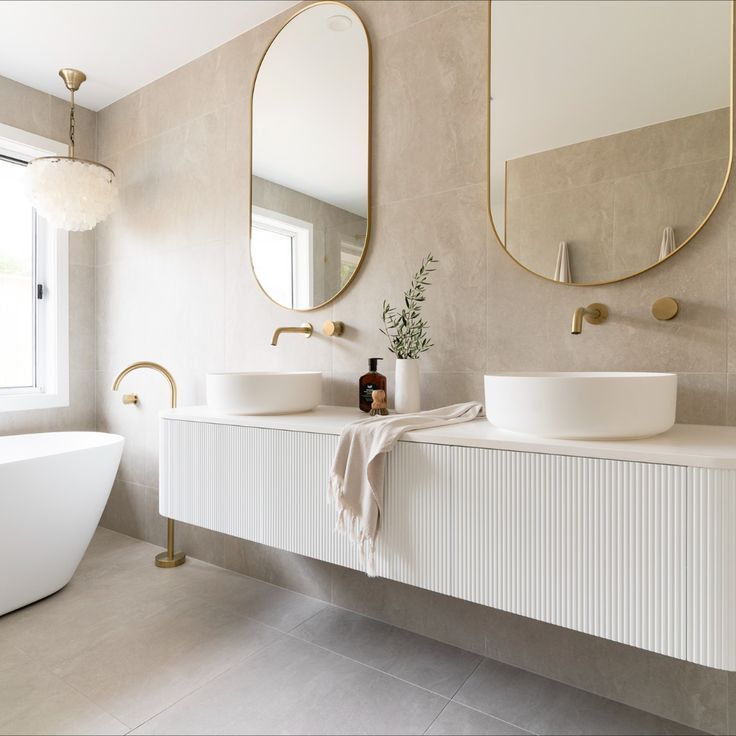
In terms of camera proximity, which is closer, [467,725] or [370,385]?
[467,725]

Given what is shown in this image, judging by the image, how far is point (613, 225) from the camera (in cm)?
153

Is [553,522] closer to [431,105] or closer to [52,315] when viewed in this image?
[431,105]

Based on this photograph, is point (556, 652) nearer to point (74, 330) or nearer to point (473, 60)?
point (473, 60)

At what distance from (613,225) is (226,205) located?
1650 mm

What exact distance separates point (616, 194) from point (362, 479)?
1.07 metres

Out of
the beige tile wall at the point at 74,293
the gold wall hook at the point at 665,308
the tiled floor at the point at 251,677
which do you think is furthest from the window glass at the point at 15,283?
the gold wall hook at the point at 665,308

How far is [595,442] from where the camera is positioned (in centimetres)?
120

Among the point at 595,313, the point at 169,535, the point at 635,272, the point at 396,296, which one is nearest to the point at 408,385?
the point at 396,296

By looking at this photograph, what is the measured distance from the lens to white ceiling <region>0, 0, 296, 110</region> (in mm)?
2209

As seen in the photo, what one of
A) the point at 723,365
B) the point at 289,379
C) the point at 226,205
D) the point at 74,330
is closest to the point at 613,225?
the point at 723,365

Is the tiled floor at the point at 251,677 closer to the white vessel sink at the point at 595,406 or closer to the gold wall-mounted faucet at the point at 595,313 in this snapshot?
the white vessel sink at the point at 595,406

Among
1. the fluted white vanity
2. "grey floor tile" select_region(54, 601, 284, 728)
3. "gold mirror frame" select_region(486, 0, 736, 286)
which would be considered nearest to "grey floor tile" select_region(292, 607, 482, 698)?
"grey floor tile" select_region(54, 601, 284, 728)

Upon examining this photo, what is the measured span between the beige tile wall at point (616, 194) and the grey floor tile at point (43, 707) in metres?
1.78

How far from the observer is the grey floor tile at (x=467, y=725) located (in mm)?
1405
